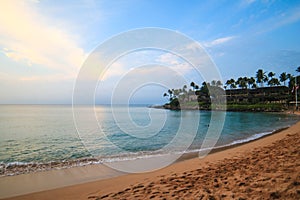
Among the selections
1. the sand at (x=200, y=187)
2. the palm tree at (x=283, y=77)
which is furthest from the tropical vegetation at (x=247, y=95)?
the sand at (x=200, y=187)

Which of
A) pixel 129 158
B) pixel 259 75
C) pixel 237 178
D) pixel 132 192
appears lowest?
pixel 129 158

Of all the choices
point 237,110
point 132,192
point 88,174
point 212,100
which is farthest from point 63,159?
Answer: point 212,100

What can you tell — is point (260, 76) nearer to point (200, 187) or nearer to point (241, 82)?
point (241, 82)

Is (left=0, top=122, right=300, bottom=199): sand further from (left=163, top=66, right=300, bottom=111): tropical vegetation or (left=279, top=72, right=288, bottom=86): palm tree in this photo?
(left=279, top=72, right=288, bottom=86): palm tree

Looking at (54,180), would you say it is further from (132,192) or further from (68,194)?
(132,192)

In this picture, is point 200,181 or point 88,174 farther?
point 88,174

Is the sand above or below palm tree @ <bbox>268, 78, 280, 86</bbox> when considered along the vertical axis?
below

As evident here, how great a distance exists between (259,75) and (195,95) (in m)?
30.9

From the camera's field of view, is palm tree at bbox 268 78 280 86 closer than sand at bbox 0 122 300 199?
No

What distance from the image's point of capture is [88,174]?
6941 millimetres

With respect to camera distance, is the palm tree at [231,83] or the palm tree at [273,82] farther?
the palm tree at [231,83]

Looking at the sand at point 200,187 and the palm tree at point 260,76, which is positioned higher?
the palm tree at point 260,76

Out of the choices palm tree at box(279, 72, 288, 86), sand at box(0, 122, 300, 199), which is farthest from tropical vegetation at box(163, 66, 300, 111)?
sand at box(0, 122, 300, 199)

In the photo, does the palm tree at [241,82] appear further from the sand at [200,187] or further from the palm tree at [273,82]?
the sand at [200,187]
